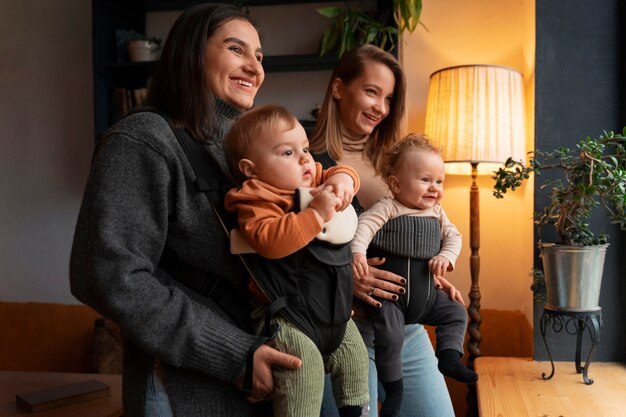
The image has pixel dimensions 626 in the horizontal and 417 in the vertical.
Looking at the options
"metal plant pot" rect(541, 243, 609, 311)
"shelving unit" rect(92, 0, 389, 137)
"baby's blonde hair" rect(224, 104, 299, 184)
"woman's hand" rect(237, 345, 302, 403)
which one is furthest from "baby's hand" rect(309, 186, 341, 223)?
"shelving unit" rect(92, 0, 389, 137)

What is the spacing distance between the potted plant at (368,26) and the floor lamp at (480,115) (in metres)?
0.36

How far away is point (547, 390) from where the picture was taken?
79.7 inches

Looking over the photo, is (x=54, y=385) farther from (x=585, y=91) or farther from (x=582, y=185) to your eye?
(x=585, y=91)

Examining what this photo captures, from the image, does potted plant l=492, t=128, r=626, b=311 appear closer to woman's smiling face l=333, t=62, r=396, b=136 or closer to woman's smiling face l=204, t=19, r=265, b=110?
woman's smiling face l=333, t=62, r=396, b=136

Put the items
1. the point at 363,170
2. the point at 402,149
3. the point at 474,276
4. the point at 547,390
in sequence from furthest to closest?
the point at 474,276, the point at 547,390, the point at 363,170, the point at 402,149

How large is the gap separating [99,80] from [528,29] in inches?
90.3

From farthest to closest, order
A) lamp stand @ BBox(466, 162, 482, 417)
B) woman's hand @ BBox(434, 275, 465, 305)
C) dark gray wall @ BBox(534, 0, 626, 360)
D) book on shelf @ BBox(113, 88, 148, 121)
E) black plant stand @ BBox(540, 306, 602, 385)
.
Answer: book on shelf @ BBox(113, 88, 148, 121), lamp stand @ BBox(466, 162, 482, 417), dark gray wall @ BBox(534, 0, 626, 360), black plant stand @ BBox(540, 306, 602, 385), woman's hand @ BBox(434, 275, 465, 305)

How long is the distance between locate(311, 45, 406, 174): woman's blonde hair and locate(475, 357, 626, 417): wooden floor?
2.92 ft

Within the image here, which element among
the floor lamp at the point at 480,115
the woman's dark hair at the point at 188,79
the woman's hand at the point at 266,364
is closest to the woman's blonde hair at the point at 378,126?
the woman's dark hair at the point at 188,79

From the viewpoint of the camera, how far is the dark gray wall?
224 centimetres

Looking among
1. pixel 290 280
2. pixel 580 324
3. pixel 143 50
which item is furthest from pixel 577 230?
pixel 143 50

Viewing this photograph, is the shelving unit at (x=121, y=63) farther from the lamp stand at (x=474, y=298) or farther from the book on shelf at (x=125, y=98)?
the lamp stand at (x=474, y=298)

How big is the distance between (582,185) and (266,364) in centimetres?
130

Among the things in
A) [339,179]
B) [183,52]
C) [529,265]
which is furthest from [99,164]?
[529,265]
